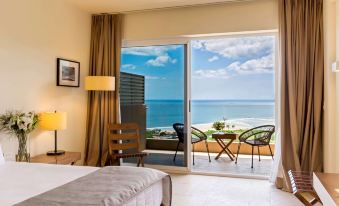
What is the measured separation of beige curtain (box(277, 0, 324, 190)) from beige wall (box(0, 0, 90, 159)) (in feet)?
10.2

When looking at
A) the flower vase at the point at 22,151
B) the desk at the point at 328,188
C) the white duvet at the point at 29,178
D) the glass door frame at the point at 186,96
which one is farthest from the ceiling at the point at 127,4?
A: the desk at the point at 328,188

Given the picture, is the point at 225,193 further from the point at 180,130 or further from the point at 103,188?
the point at 103,188

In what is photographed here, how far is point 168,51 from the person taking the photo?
4.75 meters

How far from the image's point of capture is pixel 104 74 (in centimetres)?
473

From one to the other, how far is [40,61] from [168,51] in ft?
6.52

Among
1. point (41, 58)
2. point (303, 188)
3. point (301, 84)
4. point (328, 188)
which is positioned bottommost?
point (303, 188)

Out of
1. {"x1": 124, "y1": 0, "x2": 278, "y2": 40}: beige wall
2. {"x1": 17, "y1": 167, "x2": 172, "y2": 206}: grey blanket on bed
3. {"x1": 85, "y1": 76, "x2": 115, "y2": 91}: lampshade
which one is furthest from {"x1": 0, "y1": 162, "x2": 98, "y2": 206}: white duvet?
{"x1": 124, "y1": 0, "x2": 278, "y2": 40}: beige wall

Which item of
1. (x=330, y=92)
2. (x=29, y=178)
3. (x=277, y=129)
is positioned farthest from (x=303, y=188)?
(x=29, y=178)

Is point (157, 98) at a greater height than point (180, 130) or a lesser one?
greater

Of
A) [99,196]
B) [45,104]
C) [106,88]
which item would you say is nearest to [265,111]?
[106,88]

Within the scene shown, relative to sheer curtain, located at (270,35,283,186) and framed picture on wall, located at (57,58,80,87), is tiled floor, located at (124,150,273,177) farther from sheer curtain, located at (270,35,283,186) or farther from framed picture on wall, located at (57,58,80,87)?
framed picture on wall, located at (57,58,80,87)

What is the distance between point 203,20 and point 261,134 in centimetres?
260

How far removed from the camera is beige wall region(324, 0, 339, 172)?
327 cm

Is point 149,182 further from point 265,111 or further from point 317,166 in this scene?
point 265,111
